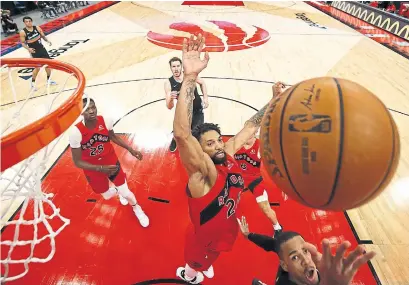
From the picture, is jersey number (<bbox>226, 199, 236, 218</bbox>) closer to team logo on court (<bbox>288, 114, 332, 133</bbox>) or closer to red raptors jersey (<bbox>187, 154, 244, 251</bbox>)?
red raptors jersey (<bbox>187, 154, 244, 251</bbox>)

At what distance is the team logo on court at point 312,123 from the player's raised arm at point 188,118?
69 cm

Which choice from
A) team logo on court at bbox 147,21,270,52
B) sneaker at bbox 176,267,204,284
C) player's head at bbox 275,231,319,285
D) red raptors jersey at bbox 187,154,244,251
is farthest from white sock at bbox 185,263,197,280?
team logo on court at bbox 147,21,270,52

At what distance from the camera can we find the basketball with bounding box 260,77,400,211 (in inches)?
48.6

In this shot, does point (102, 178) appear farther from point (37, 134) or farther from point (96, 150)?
point (37, 134)

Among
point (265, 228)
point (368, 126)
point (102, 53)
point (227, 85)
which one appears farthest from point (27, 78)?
point (368, 126)

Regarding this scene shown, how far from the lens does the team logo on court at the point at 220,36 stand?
30.4 feet

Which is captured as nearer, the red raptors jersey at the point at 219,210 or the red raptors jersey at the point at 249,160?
the red raptors jersey at the point at 219,210

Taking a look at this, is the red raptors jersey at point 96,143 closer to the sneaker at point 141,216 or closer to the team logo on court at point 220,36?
the sneaker at point 141,216

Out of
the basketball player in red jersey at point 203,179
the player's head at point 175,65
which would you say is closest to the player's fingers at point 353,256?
the basketball player in red jersey at point 203,179

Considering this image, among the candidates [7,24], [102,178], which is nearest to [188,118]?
[102,178]

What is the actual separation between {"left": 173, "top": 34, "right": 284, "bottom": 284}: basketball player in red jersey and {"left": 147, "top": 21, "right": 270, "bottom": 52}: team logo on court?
717 cm

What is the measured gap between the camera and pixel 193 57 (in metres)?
1.92

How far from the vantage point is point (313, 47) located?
9195mm

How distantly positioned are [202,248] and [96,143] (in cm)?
141
